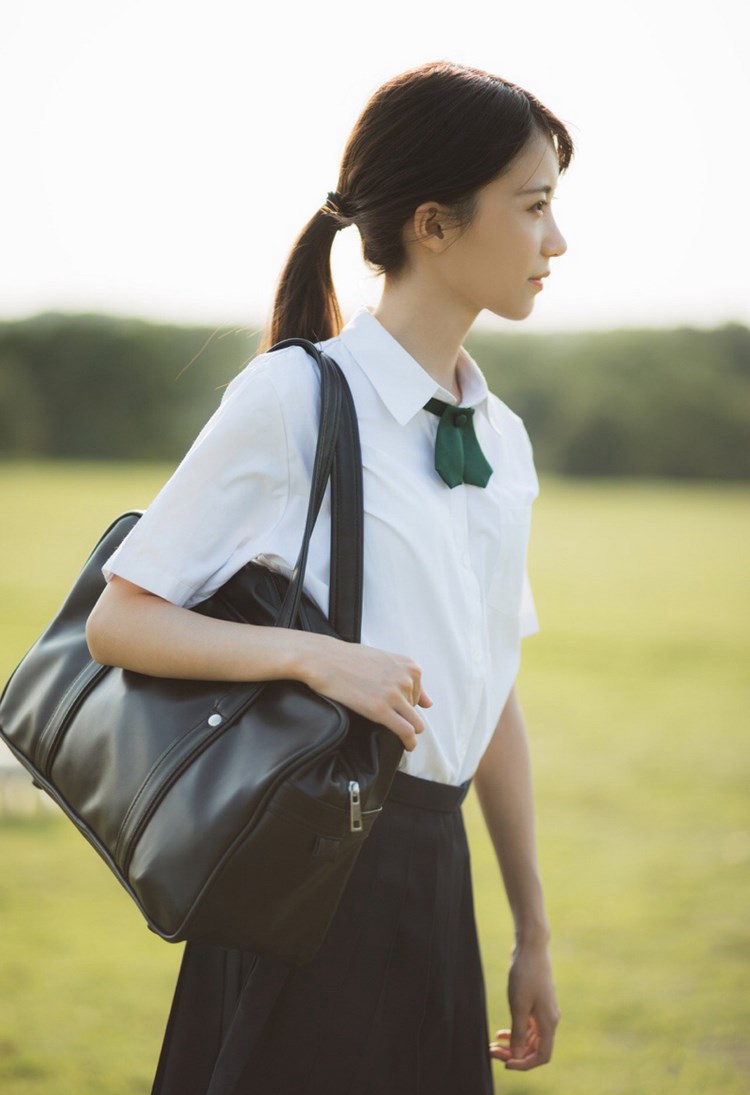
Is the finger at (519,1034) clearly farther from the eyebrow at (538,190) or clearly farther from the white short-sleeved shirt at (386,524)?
the eyebrow at (538,190)

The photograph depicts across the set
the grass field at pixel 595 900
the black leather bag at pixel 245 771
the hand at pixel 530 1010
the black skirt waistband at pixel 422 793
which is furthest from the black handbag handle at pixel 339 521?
the grass field at pixel 595 900

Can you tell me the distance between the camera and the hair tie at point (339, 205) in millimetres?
1317

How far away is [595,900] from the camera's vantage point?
3871 millimetres

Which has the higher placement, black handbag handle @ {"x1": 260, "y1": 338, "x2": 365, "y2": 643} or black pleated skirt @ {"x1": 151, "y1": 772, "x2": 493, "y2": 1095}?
black handbag handle @ {"x1": 260, "y1": 338, "x2": 365, "y2": 643}

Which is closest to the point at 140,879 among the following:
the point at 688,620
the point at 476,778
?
the point at 476,778

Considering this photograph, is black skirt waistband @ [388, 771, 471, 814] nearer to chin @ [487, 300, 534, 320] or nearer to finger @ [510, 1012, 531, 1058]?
finger @ [510, 1012, 531, 1058]

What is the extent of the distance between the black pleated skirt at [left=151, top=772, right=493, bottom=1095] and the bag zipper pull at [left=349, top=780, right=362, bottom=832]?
219mm

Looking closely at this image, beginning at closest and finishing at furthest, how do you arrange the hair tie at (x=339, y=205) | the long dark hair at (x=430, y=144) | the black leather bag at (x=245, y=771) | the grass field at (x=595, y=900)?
1. the black leather bag at (x=245, y=771)
2. the long dark hair at (x=430, y=144)
3. the hair tie at (x=339, y=205)
4. the grass field at (x=595, y=900)

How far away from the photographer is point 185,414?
1546 centimetres

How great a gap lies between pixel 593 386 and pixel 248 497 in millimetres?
15355

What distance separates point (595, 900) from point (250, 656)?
3.18 metres

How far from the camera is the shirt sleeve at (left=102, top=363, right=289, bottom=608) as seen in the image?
3.56 feet

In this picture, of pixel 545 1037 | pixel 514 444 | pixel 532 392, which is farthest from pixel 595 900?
pixel 532 392

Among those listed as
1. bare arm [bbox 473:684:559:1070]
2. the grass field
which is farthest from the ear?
the grass field
